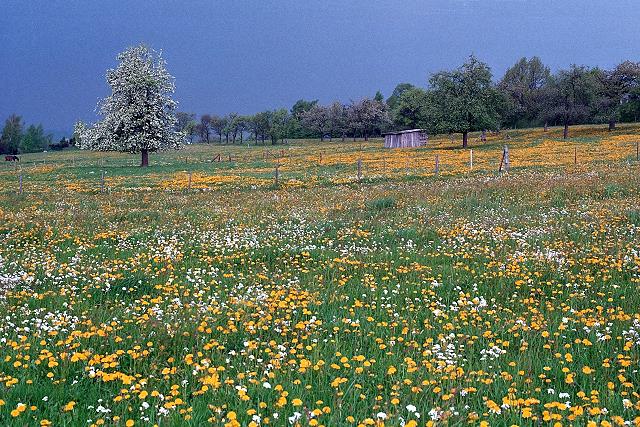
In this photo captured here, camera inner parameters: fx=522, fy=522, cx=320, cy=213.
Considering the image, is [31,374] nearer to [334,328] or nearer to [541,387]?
[334,328]

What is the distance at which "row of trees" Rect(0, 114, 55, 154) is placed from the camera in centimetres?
14900

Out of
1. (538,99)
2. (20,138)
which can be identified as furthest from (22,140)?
(538,99)

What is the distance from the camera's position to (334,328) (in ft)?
22.1

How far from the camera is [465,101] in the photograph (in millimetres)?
72188

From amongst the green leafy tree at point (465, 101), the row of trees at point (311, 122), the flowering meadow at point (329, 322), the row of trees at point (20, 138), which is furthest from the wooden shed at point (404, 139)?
the row of trees at point (20, 138)

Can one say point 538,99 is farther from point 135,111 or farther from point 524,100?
point 135,111

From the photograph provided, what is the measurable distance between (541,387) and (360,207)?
14.5m

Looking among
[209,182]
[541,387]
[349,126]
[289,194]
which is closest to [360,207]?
[289,194]

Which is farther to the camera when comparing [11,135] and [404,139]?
[11,135]

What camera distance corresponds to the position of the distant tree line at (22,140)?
149m

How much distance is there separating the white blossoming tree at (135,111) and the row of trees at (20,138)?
104 m

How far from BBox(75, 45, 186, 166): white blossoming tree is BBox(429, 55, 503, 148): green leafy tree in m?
36.3

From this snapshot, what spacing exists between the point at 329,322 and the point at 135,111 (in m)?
54.6

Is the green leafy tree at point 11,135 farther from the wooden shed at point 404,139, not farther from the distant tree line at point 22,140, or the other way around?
the wooden shed at point 404,139
